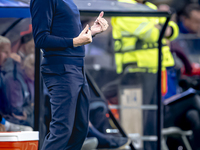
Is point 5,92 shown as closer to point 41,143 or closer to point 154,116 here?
point 41,143

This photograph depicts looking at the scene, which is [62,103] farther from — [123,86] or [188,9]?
[188,9]

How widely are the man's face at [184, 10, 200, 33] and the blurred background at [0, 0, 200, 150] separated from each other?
52.1 inches

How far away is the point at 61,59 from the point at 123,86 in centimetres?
142

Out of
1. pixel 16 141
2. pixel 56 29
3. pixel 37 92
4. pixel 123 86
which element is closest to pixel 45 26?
pixel 56 29

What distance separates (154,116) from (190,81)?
2.16 feet

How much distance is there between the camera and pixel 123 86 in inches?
131

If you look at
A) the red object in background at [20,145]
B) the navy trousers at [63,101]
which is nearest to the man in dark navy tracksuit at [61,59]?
the navy trousers at [63,101]

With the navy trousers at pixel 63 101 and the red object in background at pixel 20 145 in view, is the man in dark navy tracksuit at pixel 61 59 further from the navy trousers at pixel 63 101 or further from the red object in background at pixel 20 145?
the red object in background at pixel 20 145

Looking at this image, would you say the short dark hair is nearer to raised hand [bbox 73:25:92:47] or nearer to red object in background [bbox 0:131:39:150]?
raised hand [bbox 73:25:92:47]

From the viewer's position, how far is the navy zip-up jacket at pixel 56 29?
196 centimetres

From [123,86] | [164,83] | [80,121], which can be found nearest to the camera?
[80,121]

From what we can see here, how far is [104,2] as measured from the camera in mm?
2572

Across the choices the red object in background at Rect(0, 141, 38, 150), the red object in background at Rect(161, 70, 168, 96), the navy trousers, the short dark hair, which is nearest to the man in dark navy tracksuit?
the navy trousers

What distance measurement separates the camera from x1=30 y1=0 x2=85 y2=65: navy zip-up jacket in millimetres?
1963
